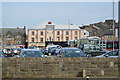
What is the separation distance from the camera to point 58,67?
454 inches

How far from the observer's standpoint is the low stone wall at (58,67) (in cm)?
1142

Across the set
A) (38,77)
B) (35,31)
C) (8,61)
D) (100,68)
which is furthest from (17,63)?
(35,31)

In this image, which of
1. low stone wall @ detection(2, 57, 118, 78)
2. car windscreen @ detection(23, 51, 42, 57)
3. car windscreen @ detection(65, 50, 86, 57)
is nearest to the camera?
low stone wall @ detection(2, 57, 118, 78)

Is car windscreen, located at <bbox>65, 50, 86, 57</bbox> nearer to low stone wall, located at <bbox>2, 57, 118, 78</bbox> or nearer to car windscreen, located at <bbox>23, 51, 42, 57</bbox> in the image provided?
car windscreen, located at <bbox>23, 51, 42, 57</bbox>

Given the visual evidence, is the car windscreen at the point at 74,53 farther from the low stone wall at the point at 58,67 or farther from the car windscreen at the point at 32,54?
the low stone wall at the point at 58,67

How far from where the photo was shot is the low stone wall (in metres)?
11.4

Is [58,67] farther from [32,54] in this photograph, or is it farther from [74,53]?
[74,53]

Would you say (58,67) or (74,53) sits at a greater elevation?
(74,53)

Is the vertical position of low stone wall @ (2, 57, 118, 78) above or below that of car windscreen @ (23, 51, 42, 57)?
below

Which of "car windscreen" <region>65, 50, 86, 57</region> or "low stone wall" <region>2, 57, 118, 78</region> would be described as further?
"car windscreen" <region>65, 50, 86, 57</region>

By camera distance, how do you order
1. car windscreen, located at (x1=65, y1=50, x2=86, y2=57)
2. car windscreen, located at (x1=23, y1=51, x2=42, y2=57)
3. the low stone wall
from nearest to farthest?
the low stone wall → car windscreen, located at (x1=23, y1=51, x2=42, y2=57) → car windscreen, located at (x1=65, y1=50, x2=86, y2=57)

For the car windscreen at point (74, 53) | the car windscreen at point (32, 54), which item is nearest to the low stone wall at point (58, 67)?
the car windscreen at point (32, 54)

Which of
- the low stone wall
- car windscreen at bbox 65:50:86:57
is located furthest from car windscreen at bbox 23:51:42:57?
the low stone wall

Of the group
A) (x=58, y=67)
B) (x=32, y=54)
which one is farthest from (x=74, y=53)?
(x=58, y=67)
